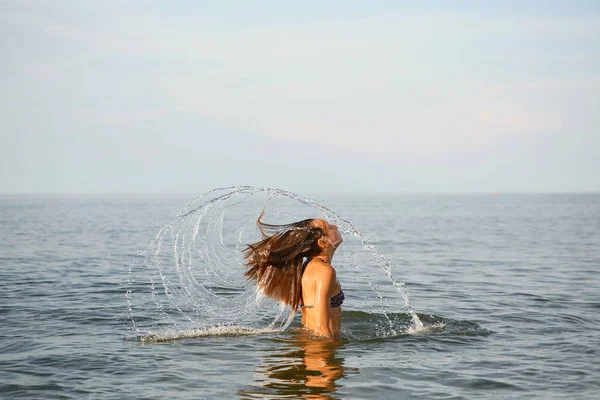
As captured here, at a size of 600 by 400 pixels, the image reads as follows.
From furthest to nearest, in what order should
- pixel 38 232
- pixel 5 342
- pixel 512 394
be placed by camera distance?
pixel 38 232 < pixel 5 342 < pixel 512 394

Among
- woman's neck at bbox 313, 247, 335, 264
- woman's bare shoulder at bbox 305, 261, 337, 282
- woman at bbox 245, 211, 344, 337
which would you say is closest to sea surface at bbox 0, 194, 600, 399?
woman at bbox 245, 211, 344, 337

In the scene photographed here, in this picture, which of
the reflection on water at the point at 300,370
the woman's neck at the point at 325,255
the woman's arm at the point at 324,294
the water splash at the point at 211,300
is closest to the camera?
the reflection on water at the point at 300,370

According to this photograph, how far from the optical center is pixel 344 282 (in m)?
19.3

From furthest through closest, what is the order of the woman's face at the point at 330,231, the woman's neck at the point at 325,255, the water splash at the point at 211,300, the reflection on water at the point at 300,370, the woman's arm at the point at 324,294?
the water splash at the point at 211,300, the woman's neck at the point at 325,255, the woman's face at the point at 330,231, the woman's arm at the point at 324,294, the reflection on water at the point at 300,370

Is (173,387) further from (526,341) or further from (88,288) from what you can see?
(88,288)

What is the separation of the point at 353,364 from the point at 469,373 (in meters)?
1.48

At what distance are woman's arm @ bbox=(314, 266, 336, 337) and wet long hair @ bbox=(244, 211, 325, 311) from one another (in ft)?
1.19

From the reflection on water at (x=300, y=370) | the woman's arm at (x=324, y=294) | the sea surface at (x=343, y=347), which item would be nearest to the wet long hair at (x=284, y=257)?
the woman's arm at (x=324, y=294)

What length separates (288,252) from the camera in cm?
1003

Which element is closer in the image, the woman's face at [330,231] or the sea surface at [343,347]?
the sea surface at [343,347]

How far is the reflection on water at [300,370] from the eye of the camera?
8.51 m

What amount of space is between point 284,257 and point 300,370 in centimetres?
152

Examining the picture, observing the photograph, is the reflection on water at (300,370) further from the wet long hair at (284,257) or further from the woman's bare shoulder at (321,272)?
the woman's bare shoulder at (321,272)

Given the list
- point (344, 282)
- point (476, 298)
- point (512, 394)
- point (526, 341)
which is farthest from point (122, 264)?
point (512, 394)
